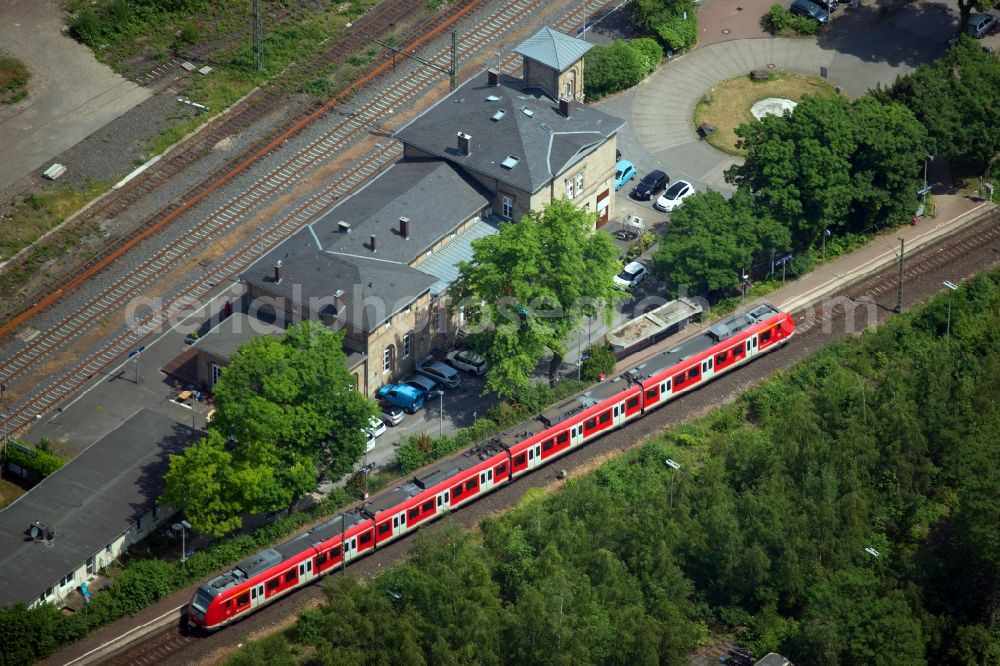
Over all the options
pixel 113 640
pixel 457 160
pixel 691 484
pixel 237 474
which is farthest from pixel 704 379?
pixel 113 640

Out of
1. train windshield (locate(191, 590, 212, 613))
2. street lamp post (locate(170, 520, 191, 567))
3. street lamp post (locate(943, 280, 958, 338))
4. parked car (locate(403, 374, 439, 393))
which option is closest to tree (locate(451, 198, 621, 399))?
parked car (locate(403, 374, 439, 393))

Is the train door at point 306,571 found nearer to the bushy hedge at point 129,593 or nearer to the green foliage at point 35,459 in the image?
the bushy hedge at point 129,593

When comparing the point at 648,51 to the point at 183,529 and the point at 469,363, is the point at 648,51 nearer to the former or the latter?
the point at 469,363

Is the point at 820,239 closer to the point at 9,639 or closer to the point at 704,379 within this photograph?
the point at 704,379

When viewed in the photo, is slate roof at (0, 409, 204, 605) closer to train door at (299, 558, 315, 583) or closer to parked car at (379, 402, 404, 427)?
train door at (299, 558, 315, 583)

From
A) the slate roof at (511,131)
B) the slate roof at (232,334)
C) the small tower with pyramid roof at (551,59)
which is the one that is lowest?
the slate roof at (232,334)

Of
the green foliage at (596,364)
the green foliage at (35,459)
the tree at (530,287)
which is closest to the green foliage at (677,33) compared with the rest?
the tree at (530,287)

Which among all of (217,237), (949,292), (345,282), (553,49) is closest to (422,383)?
(345,282)
